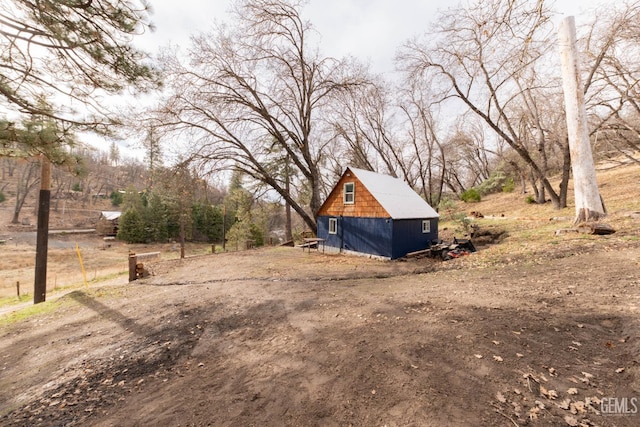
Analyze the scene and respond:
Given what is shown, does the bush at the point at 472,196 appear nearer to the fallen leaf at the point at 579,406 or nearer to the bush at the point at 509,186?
the bush at the point at 509,186

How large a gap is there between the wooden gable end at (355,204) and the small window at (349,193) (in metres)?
0.13

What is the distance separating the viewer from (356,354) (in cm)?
429

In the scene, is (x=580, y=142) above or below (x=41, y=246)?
above

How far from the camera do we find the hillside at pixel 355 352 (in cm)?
316

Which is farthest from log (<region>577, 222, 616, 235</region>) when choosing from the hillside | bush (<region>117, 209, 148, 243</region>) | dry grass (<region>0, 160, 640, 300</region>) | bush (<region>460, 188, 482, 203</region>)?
bush (<region>117, 209, 148, 243</region>)

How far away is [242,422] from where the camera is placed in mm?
3107

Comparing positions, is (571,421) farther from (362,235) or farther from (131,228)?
(131,228)

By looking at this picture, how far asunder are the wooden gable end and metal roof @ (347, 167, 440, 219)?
0.93 ft

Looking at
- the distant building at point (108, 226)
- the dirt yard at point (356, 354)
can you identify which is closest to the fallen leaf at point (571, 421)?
the dirt yard at point (356, 354)

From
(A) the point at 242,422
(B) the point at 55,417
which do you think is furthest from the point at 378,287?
(B) the point at 55,417

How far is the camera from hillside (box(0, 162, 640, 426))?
3.16 m

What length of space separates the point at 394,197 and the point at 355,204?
2589mm

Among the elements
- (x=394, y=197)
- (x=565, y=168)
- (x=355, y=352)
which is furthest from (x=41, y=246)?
(x=565, y=168)

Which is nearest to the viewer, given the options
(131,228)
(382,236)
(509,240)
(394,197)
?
(509,240)
